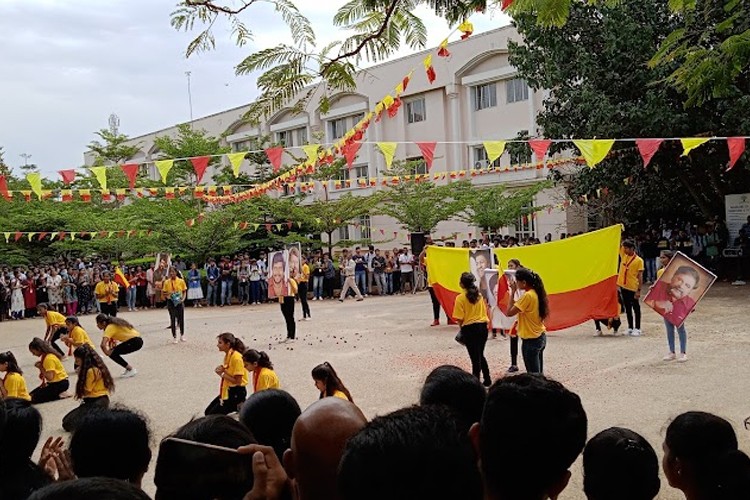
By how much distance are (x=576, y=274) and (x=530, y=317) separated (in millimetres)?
4580

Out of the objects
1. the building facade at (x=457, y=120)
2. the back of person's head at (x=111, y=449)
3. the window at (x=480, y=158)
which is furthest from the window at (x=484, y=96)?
the back of person's head at (x=111, y=449)

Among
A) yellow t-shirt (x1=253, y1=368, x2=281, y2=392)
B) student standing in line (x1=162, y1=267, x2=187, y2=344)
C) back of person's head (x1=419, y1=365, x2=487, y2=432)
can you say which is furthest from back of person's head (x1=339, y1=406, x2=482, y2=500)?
student standing in line (x1=162, y1=267, x2=187, y2=344)

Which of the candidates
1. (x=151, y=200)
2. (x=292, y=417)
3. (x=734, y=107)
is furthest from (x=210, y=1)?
(x=151, y=200)

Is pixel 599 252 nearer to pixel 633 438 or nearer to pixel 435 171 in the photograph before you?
pixel 633 438

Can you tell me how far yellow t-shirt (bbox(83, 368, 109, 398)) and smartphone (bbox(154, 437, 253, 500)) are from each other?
255 inches

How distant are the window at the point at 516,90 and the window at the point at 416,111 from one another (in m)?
4.55

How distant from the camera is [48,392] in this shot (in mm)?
9016

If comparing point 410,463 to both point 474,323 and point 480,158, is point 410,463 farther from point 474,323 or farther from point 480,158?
point 480,158

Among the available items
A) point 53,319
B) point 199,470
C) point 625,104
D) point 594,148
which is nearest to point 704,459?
point 199,470

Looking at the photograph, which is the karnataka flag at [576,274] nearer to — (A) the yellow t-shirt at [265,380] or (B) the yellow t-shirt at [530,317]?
(B) the yellow t-shirt at [530,317]

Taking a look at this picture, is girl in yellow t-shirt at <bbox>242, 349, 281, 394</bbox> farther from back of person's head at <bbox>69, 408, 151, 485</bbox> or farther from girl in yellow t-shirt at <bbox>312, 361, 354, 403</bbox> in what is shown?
back of person's head at <bbox>69, 408, 151, 485</bbox>

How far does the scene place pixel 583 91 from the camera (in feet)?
60.8

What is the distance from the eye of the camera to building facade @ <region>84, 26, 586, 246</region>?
92.3ft

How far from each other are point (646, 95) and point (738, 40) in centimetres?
1387
